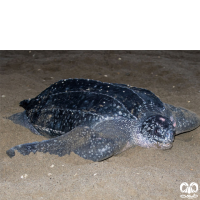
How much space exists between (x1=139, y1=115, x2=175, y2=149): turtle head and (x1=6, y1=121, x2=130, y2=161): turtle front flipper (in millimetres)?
212

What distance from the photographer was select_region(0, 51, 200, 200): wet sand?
1847 millimetres

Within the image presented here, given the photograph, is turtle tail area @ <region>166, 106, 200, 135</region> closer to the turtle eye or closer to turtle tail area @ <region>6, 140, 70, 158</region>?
the turtle eye

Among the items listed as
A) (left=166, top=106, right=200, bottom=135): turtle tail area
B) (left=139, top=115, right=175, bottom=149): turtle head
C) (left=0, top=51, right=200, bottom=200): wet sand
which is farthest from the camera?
(left=166, top=106, right=200, bottom=135): turtle tail area

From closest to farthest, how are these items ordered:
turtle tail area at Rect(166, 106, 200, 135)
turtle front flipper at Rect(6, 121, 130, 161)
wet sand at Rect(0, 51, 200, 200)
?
wet sand at Rect(0, 51, 200, 200)
turtle front flipper at Rect(6, 121, 130, 161)
turtle tail area at Rect(166, 106, 200, 135)

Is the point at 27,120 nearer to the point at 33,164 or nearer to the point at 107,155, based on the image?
the point at 33,164

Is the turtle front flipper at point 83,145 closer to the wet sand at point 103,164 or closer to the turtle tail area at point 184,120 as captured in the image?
the wet sand at point 103,164

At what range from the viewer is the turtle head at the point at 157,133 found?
2414 mm

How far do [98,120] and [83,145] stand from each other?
32 centimetres

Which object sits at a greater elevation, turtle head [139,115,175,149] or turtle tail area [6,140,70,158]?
turtle head [139,115,175,149]

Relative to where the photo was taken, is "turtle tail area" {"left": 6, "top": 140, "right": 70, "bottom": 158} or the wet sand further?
"turtle tail area" {"left": 6, "top": 140, "right": 70, "bottom": 158}

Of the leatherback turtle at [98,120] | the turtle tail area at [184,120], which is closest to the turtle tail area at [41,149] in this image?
the leatherback turtle at [98,120]

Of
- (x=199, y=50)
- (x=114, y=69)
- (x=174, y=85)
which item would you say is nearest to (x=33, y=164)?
(x=174, y=85)

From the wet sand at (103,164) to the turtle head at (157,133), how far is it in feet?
0.25

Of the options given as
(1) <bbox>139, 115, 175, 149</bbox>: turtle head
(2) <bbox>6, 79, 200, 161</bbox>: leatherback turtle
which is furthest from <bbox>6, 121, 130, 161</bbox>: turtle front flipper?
(1) <bbox>139, 115, 175, 149</bbox>: turtle head
